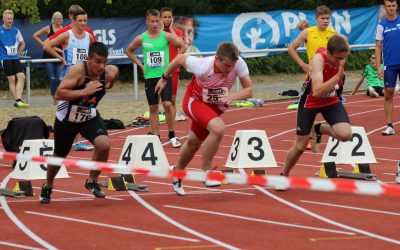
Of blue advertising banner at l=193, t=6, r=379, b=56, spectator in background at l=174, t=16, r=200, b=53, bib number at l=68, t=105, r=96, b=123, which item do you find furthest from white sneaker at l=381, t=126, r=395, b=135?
spectator in background at l=174, t=16, r=200, b=53

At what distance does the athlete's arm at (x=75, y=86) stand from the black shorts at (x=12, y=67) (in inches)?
466

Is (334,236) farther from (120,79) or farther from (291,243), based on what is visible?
(120,79)

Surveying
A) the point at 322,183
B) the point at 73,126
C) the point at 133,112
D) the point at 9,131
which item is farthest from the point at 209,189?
the point at 133,112

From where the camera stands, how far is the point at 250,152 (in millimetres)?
14164

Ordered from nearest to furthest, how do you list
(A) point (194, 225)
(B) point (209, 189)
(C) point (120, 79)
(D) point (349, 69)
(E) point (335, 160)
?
(A) point (194, 225) → (B) point (209, 189) → (E) point (335, 160) → (C) point (120, 79) → (D) point (349, 69)

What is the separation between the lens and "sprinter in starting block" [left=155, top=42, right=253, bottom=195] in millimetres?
11844

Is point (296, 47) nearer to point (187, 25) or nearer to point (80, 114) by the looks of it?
point (80, 114)

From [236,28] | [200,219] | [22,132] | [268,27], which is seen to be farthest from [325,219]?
[268,27]

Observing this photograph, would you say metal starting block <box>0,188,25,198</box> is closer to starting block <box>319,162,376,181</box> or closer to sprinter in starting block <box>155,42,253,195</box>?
sprinter in starting block <box>155,42,253,195</box>

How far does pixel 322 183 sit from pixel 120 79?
74.7 feet

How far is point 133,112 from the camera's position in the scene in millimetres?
22641

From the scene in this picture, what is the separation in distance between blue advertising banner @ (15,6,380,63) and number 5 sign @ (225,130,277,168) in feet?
43.8

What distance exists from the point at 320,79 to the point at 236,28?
18472 millimetres

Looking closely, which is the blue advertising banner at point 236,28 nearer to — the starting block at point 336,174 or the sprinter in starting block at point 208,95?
the starting block at point 336,174
